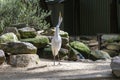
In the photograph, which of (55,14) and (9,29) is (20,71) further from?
(55,14)

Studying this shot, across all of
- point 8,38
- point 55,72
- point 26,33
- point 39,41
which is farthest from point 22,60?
point 26,33

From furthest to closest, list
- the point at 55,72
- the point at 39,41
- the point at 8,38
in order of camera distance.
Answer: the point at 39,41, the point at 8,38, the point at 55,72

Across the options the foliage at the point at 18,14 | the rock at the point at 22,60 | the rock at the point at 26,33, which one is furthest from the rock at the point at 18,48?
the foliage at the point at 18,14

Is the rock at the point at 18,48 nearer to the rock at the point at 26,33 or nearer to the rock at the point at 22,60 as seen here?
the rock at the point at 22,60

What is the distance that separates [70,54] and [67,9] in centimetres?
727

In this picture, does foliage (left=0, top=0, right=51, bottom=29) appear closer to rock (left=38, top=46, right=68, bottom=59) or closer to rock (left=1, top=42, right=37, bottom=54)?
rock (left=38, top=46, right=68, bottom=59)

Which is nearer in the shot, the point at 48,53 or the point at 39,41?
the point at 39,41

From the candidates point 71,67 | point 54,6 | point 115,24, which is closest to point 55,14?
point 54,6

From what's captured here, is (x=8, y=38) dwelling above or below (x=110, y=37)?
above

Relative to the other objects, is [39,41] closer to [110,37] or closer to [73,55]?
[73,55]

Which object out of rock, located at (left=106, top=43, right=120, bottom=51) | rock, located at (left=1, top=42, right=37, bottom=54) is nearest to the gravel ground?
rock, located at (left=1, top=42, right=37, bottom=54)

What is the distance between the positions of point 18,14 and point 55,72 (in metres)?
5.63

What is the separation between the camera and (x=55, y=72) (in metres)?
9.52

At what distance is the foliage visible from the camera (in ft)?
46.9
